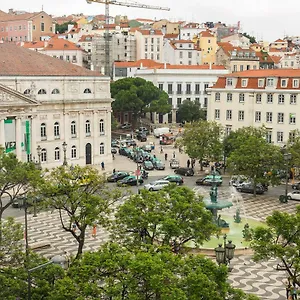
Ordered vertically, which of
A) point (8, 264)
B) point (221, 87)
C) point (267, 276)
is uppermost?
point (221, 87)

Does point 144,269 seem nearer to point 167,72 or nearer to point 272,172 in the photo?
point 272,172

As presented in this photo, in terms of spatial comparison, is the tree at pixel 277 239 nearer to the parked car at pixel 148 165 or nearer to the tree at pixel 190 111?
the parked car at pixel 148 165

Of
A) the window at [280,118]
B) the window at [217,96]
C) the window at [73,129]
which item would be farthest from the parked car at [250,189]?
the window at [73,129]

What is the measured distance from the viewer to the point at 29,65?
56.7 metres

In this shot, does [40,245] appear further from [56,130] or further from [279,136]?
[279,136]

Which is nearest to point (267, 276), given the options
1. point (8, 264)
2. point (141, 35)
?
point (8, 264)

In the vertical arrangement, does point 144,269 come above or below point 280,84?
below

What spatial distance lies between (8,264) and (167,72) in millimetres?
80458

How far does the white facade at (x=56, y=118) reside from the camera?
5347 cm

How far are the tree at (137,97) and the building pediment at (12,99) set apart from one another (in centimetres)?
3606

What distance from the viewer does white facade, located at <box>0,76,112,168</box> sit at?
175 ft

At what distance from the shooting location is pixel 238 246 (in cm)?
3328

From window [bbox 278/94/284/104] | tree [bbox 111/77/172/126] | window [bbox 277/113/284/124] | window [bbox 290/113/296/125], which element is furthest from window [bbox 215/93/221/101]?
tree [bbox 111/77/172/126]

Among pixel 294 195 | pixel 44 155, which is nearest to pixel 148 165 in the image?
pixel 44 155
